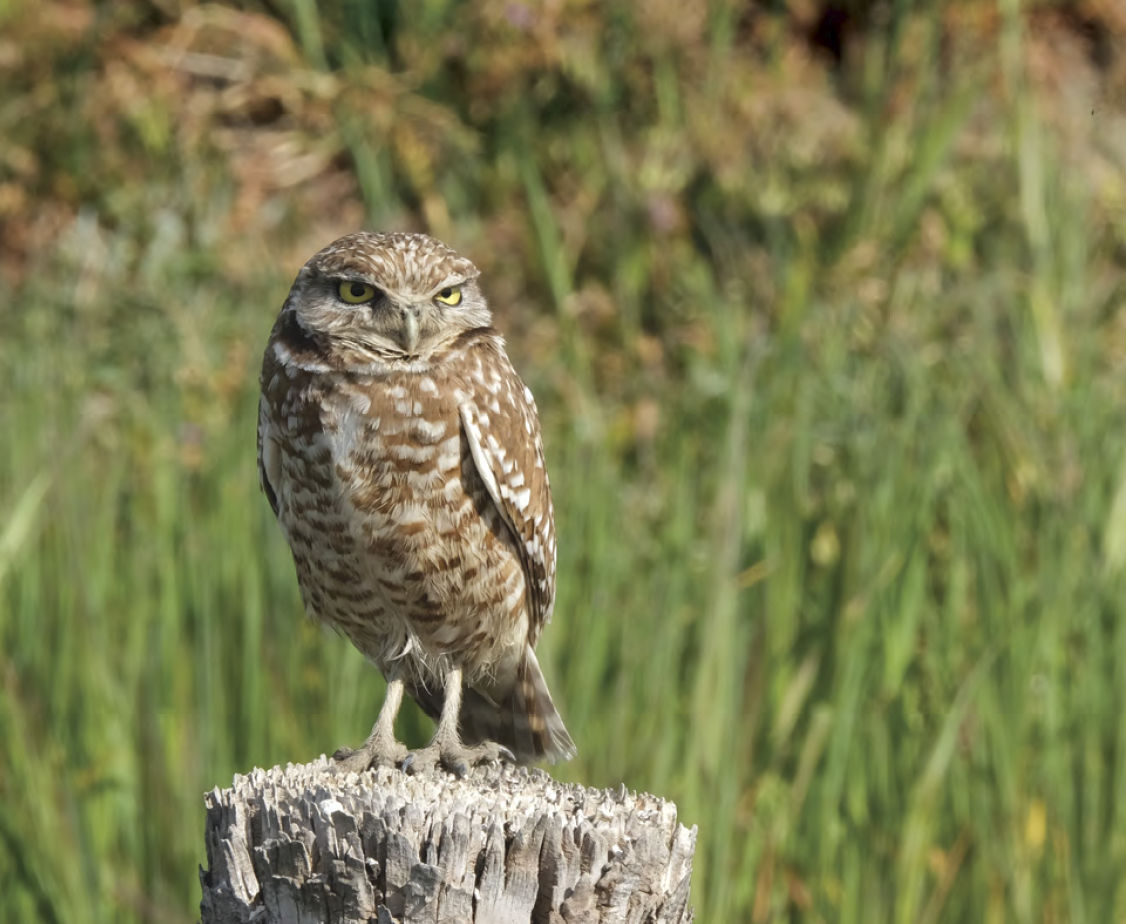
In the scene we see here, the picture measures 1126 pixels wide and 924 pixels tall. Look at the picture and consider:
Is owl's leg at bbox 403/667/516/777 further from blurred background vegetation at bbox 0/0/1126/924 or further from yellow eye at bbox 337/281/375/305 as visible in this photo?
yellow eye at bbox 337/281/375/305

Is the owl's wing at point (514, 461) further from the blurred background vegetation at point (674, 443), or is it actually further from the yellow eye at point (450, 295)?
the blurred background vegetation at point (674, 443)

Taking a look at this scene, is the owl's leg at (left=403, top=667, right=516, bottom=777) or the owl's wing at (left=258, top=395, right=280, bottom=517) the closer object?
the owl's leg at (left=403, top=667, right=516, bottom=777)

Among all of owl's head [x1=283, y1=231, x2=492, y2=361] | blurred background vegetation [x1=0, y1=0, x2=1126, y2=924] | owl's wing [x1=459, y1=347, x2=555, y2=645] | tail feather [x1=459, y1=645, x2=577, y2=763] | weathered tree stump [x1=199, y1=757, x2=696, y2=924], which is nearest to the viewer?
weathered tree stump [x1=199, y1=757, x2=696, y2=924]

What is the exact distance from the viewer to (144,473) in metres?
5.00

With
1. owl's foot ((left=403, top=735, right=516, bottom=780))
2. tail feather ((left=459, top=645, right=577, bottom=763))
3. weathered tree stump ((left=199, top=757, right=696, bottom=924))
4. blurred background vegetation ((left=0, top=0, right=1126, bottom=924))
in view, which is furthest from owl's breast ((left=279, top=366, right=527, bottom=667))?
weathered tree stump ((left=199, top=757, right=696, bottom=924))

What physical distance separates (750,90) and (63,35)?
3.17m

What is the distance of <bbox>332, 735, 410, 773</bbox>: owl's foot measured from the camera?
9.39 feet

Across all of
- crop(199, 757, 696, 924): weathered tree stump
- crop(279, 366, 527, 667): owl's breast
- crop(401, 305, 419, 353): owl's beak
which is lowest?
crop(199, 757, 696, 924): weathered tree stump

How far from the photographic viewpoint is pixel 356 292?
280cm

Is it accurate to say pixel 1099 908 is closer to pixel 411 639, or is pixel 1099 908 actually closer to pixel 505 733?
pixel 505 733

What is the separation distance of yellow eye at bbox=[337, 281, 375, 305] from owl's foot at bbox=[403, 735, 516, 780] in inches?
31.9

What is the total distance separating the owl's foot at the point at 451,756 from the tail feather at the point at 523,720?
10.5 inches

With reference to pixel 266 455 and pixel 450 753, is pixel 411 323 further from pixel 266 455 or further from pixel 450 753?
pixel 450 753

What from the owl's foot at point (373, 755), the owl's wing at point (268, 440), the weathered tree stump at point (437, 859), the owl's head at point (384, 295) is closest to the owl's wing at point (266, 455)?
the owl's wing at point (268, 440)
